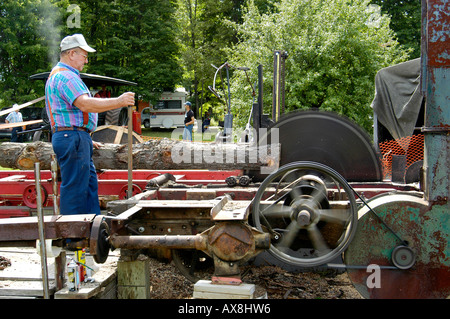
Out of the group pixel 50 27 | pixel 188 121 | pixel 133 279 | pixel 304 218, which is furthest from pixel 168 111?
pixel 304 218

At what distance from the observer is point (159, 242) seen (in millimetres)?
2846

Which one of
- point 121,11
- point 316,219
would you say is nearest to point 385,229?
point 316,219

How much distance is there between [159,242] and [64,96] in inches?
59.5

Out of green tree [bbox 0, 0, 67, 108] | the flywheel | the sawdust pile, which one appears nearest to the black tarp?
the sawdust pile

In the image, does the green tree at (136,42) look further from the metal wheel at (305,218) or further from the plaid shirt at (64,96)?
the metal wheel at (305,218)

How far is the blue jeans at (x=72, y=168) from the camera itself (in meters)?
3.51

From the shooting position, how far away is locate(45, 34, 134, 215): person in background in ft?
11.3

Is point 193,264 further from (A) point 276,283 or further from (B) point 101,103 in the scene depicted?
(B) point 101,103

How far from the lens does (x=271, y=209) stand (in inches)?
129

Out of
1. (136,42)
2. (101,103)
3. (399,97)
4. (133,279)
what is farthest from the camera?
(136,42)

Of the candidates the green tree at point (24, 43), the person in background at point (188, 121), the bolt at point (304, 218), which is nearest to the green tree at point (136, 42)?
the green tree at point (24, 43)

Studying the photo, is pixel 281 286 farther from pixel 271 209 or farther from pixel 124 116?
pixel 124 116

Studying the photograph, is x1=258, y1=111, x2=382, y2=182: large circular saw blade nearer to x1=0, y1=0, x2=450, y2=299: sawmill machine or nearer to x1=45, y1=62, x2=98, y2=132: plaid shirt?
x1=0, y1=0, x2=450, y2=299: sawmill machine

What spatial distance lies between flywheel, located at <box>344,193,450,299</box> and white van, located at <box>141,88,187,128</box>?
2341cm
